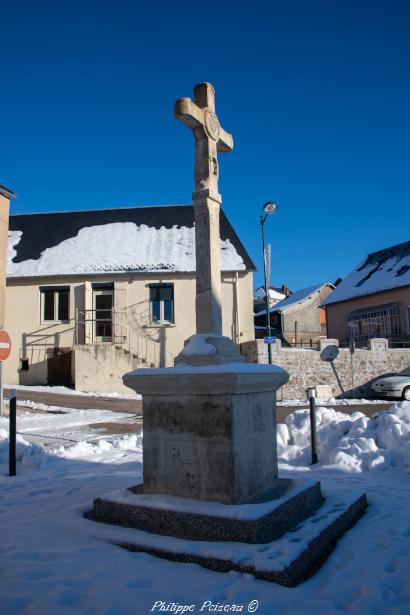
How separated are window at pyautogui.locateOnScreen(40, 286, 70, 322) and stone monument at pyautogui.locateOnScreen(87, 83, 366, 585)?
18418 millimetres

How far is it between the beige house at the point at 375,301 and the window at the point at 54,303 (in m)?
16.3

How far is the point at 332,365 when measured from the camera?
19344mm

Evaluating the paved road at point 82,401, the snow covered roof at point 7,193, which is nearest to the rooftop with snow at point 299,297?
the paved road at point 82,401

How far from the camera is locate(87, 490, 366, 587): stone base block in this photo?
2.99 metres

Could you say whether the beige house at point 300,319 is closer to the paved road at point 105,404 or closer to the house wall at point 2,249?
the paved road at point 105,404

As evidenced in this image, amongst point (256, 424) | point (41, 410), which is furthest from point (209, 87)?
point (41, 410)

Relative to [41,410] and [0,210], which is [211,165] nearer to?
[0,210]

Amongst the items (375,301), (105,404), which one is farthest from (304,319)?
(105,404)

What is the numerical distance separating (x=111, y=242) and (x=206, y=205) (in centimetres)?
1954

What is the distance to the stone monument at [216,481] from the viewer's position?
336cm

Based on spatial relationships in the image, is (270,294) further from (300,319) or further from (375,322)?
(375,322)

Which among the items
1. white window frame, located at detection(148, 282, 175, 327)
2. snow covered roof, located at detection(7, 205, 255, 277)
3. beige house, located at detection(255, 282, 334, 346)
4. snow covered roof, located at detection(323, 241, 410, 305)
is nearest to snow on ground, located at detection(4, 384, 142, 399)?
white window frame, located at detection(148, 282, 175, 327)

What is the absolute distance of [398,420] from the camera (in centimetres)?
650

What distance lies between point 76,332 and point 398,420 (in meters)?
16.9
